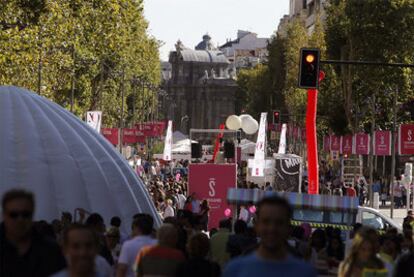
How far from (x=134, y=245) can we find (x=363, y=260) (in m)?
2.76

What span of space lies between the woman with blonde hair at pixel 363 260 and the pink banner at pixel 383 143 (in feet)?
126

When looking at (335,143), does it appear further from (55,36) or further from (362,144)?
(55,36)

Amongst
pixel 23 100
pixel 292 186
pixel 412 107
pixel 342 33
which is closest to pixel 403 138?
pixel 292 186

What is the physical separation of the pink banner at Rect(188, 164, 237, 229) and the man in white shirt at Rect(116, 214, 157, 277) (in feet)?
63.6

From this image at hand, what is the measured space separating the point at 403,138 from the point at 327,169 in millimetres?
45189

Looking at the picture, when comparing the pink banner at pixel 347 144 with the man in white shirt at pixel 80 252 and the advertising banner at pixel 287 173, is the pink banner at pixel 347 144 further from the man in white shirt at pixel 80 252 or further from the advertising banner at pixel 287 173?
the man in white shirt at pixel 80 252

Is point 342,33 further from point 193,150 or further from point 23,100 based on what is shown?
point 23,100

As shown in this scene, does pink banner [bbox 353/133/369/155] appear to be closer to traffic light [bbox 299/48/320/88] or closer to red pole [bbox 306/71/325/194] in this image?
red pole [bbox 306/71/325/194]

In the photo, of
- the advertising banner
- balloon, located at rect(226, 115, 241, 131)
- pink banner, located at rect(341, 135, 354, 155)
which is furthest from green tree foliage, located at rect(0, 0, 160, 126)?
pink banner, located at rect(341, 135, 354, 155)

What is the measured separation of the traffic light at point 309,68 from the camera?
30.0m

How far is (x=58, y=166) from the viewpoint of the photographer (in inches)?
955

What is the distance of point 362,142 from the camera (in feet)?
190

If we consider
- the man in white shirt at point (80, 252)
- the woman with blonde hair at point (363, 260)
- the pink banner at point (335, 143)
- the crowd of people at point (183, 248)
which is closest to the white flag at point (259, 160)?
the pink banner at point (335, 143)

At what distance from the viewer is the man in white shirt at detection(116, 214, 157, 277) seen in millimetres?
13008
